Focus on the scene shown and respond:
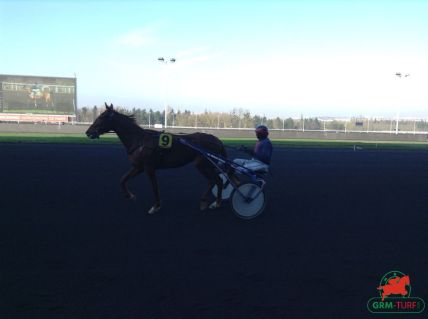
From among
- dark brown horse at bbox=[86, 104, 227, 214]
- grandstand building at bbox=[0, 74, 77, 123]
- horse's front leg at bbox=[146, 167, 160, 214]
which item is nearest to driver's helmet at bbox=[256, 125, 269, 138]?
dark brown horse at bbox=[86, 104, 227, 214]

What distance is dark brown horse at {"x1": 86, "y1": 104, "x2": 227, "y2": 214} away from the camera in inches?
246

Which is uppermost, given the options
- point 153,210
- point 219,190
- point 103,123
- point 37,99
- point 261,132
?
point 37,99

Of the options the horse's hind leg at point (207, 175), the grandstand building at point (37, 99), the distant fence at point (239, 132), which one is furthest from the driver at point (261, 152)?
the grandstand building at point (37, 99)

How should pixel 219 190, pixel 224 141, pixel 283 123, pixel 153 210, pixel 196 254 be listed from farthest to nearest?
pixel 283 123, pixel 224 141, pixel 219 190, pixel 153 210, pixel 196 254

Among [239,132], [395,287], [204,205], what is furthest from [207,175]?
[239,132]

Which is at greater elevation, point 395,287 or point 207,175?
point 207,175

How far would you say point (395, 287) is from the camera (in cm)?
351

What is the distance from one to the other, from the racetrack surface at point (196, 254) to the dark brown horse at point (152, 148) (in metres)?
0.59

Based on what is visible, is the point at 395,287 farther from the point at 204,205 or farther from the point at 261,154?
the point at 204,205

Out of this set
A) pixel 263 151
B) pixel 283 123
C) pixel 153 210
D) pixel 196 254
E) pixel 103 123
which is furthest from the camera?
pixel 283 123

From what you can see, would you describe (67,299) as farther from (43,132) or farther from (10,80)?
(10,80)

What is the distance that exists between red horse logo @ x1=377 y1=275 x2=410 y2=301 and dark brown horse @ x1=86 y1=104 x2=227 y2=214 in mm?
3519

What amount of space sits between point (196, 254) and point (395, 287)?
203cm

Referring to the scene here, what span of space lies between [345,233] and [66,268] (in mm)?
3661
